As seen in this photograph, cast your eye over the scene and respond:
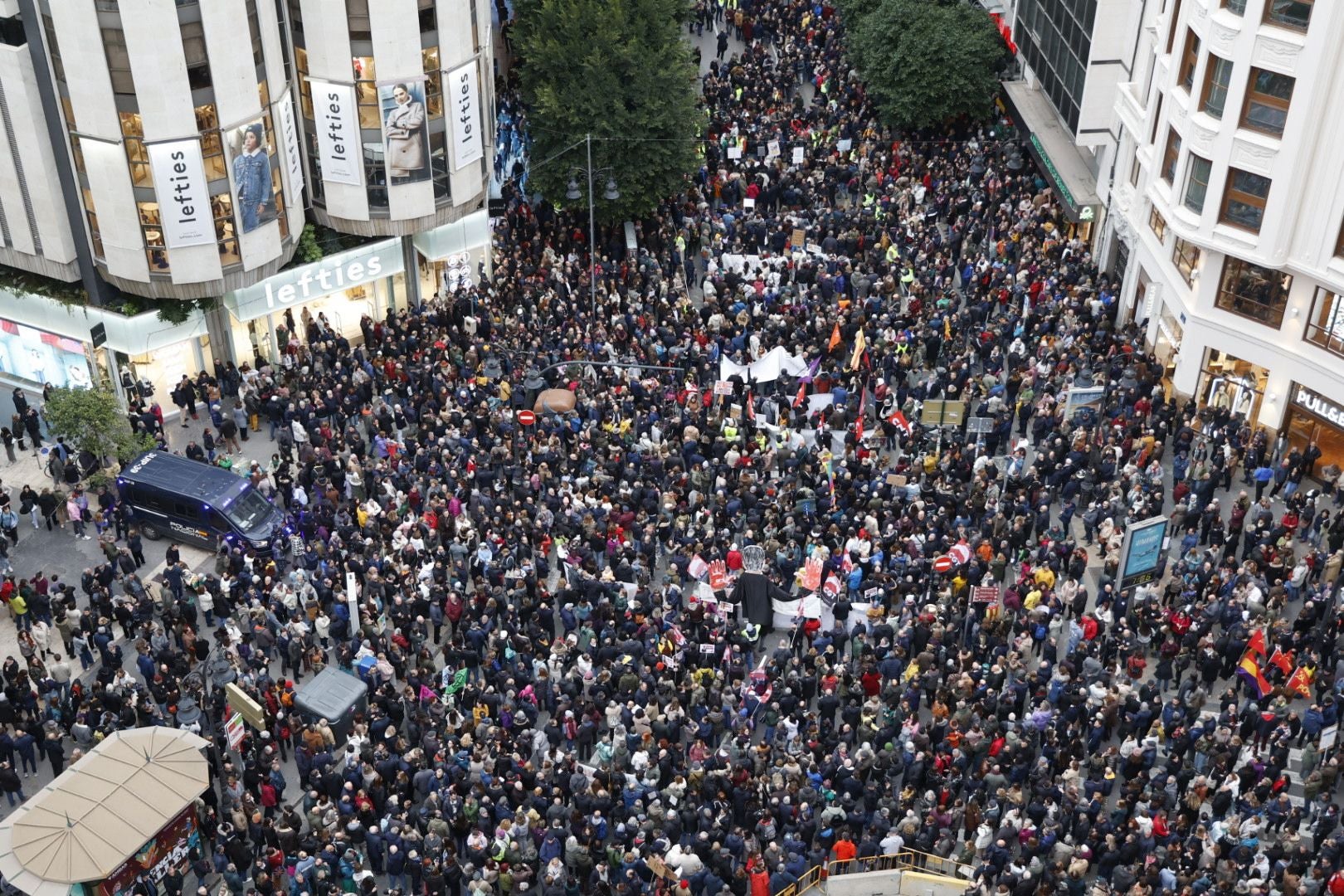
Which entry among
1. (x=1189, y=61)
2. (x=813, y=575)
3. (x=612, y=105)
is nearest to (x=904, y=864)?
(x=813, y=575)

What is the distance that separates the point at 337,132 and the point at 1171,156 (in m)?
24.8

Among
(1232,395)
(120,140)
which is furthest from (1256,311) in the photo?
(120,140)

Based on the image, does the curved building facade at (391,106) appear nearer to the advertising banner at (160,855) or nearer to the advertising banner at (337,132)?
the advertising banner at (337,132)

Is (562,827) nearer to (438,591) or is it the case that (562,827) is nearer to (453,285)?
(438,591)

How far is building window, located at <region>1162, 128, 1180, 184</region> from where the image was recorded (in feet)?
141

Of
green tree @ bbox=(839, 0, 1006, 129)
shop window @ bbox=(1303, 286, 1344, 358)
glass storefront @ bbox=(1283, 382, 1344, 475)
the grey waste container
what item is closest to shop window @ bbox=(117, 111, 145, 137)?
the grey waste container

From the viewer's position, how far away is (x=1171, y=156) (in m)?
43.5

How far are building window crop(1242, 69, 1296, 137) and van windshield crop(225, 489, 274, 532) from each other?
2771cm

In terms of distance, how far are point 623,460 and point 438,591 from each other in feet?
22.5

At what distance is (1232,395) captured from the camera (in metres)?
42.4

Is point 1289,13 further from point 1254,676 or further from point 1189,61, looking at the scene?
point 1254,676

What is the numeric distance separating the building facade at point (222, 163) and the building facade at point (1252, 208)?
2148cm

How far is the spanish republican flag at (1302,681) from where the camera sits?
31312mm

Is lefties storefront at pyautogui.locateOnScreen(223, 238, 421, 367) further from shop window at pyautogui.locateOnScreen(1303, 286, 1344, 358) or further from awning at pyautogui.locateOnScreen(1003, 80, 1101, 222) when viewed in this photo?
shop window at pyautogui.locateOnScreen(1303, 286, 1344, 358)
